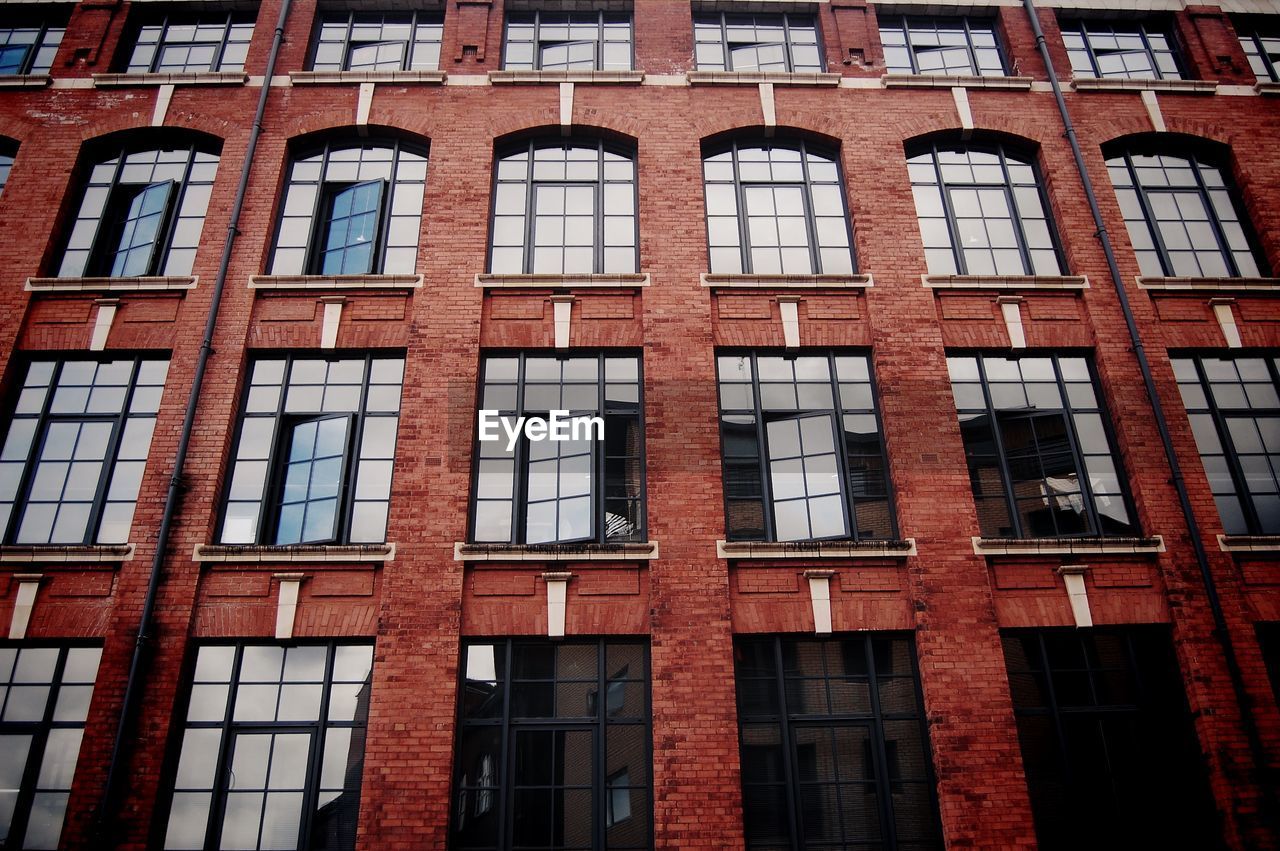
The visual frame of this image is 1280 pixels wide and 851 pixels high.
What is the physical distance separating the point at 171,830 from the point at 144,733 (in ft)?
3.38

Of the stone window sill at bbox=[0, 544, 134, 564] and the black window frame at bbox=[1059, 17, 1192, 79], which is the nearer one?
the stone window sill at bbox=[0, 544, 134, 564]

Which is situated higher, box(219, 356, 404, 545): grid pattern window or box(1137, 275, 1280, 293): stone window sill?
box(1137, 275, 1280, 293): stone window sill

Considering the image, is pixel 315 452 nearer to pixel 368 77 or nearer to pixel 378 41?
pixel 368 77

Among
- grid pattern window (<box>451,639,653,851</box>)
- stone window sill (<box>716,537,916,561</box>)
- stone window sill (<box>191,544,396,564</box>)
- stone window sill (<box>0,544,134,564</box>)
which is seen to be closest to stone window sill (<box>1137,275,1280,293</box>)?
stone window sill (<box>716,537,916,561</box>)

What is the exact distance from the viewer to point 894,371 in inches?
400

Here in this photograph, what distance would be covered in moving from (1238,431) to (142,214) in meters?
15.4

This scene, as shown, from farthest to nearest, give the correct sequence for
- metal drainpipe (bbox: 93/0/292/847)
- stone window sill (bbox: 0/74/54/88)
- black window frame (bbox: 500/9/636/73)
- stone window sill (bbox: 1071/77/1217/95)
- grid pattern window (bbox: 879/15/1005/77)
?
grid pattern window (bbox: 879/15/1005/77) < black window frame (bbox: 500/9/636/73) < stone window sill (bbox: 1071/77/1217/95) < stone window sill (bbox: 0/74/54/88) < metal drainpipe (bbox: 93/0/292/847)

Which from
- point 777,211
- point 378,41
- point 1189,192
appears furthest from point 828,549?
point 378,41

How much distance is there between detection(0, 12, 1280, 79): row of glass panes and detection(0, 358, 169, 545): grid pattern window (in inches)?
224

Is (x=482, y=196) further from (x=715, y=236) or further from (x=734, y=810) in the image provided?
(x=734, y=810)

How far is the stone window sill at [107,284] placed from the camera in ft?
34.3

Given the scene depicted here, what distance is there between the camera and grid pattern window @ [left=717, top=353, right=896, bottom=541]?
31.4 ft

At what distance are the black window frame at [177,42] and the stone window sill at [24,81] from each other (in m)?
1.11

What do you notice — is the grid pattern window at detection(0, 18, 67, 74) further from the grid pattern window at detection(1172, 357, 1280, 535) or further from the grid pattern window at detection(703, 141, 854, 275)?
the grid pattern window at detection(1172, 357, 1280, 535)
